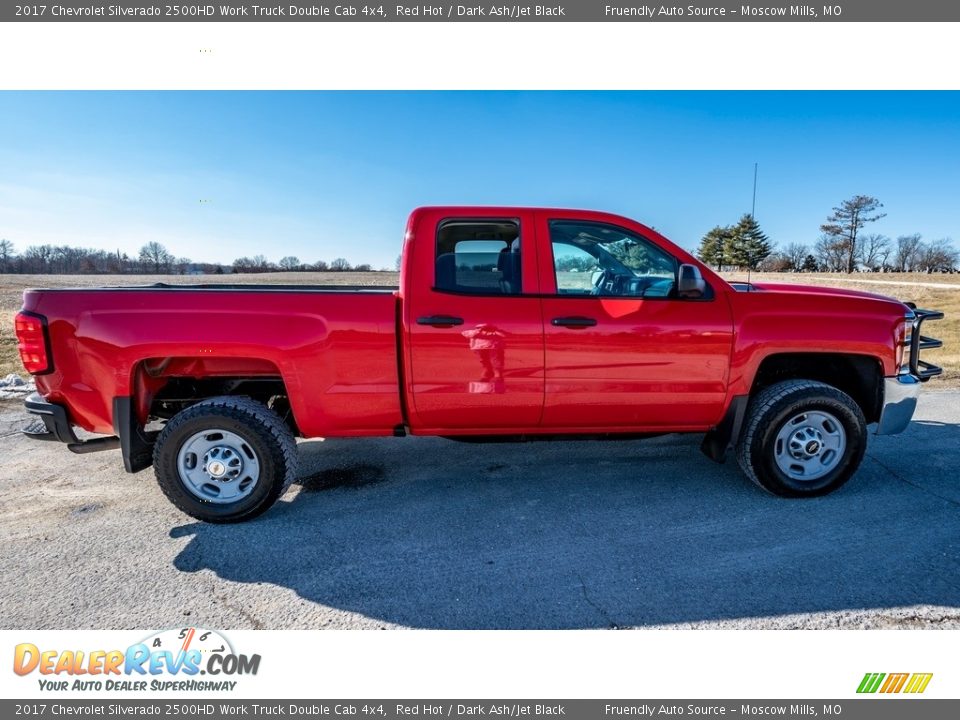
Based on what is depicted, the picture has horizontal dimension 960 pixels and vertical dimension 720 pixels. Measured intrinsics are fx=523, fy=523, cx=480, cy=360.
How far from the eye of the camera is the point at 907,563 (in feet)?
9.21

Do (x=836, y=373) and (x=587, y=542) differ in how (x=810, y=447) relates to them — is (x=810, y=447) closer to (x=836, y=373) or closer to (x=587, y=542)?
(x=836, y=373)

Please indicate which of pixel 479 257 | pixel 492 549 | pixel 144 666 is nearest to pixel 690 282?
pixel 479 257

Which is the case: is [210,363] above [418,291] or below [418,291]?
below

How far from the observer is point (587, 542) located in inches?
120

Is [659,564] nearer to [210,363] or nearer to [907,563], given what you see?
[907,563]

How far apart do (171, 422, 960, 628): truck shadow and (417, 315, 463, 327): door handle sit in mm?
1227

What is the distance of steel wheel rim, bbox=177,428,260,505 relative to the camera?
3260 millimetres

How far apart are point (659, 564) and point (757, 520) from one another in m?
0.91

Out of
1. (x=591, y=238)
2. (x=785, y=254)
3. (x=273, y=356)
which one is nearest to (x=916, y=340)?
(x=591, y=238)

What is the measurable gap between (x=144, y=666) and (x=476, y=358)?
2214 mm

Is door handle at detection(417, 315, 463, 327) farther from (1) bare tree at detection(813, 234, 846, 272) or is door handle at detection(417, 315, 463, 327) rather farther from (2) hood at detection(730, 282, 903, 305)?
(1) bare tree at detection(813, 234, 846, 272)

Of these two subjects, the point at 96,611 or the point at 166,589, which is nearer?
the point at 96,611

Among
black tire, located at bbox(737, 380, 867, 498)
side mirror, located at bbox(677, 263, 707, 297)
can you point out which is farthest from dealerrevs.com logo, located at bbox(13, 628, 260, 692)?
black tire, located at bbox(737, 380, 867, 498)

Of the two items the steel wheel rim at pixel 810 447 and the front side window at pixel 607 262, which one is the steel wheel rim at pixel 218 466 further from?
the steel wheel rim at pixel 810 447
